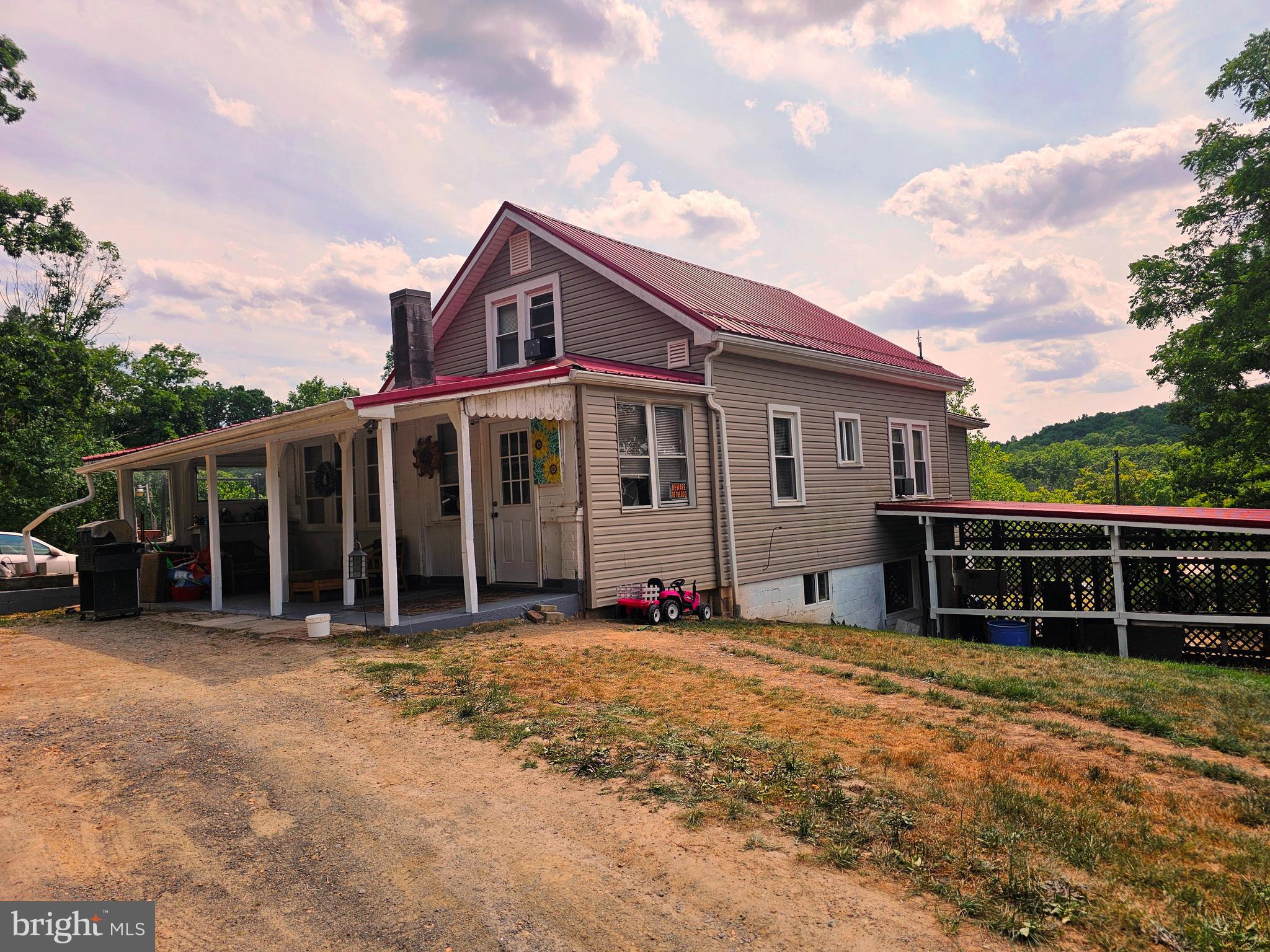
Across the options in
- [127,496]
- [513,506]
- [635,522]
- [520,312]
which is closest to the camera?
[635,522]

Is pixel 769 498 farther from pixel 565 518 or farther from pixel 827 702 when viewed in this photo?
pixel 827 702

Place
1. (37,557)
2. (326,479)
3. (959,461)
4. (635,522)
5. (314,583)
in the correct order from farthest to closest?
(959,461) < (37,557) < (326,479) < (314,583) < (635,522)

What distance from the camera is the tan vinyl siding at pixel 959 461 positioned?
20688 millimetres

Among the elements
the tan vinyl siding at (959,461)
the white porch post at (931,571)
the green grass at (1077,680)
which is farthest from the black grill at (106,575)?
the tan vinyl siding at (959,461)

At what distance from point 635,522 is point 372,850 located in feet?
23.9

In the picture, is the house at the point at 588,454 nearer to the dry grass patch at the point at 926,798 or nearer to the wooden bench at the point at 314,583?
the wooden bench at the point at 314,583

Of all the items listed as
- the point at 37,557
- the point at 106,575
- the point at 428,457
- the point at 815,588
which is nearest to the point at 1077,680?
the point at 815,588

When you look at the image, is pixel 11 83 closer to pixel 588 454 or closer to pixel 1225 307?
pixel 588 454

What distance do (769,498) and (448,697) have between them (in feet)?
26.1

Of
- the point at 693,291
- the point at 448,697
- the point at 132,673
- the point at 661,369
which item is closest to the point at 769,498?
the point at 661,369

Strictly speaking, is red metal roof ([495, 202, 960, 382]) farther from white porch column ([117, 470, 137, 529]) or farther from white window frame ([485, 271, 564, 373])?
white porch column ([117, 470, 137, 529])

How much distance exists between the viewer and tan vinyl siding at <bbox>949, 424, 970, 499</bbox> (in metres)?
20.7

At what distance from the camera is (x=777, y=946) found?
2727 mm

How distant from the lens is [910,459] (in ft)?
57.8
